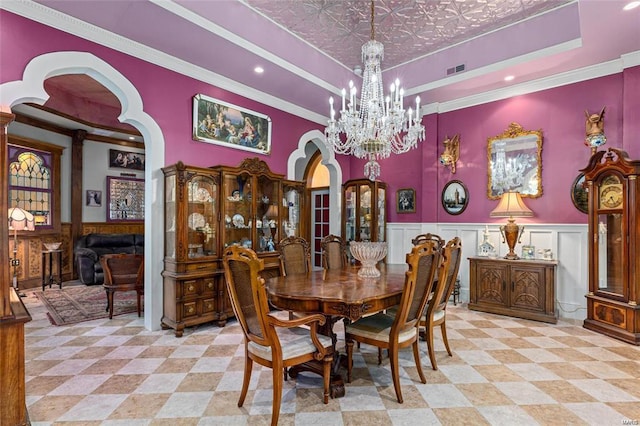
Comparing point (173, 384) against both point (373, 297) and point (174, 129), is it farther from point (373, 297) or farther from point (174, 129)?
point (174, 129)

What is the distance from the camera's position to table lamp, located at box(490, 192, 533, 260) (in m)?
4.43

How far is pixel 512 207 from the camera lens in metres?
4.47

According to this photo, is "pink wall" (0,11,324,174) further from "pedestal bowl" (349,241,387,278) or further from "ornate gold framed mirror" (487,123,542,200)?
"ornate gold framed mirror" (487,123,542,200)

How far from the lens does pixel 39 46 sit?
9.98 feet

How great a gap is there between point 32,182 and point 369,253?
721cm

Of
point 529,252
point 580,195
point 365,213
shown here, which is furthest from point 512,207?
point 365,213

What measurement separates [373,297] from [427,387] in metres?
0.96

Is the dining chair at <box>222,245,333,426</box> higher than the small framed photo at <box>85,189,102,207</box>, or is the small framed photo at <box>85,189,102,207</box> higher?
the small framed photo at <box>85,189,102,207</box>

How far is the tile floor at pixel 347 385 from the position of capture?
218cm

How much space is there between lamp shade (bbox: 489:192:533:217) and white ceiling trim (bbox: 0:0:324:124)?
3655 mm

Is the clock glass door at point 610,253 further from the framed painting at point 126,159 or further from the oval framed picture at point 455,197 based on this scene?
the framed painting at point 126,159

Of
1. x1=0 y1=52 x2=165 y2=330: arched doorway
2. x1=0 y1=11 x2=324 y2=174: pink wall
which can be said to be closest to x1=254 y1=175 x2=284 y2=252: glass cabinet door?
x1=0 y1=11 x2=324 y2=174: pink wall

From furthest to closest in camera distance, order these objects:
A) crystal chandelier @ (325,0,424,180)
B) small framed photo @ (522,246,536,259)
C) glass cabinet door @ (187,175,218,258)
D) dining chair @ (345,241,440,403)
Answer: small framed photo @ (522,246,536,259), glass cabinet door @ (187,175,218,258), crystal chandelier @ (325,0,424,180), dining chair @ (345,241,440,403)

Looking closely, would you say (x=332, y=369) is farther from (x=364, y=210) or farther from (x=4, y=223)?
(x=364, y=210)
